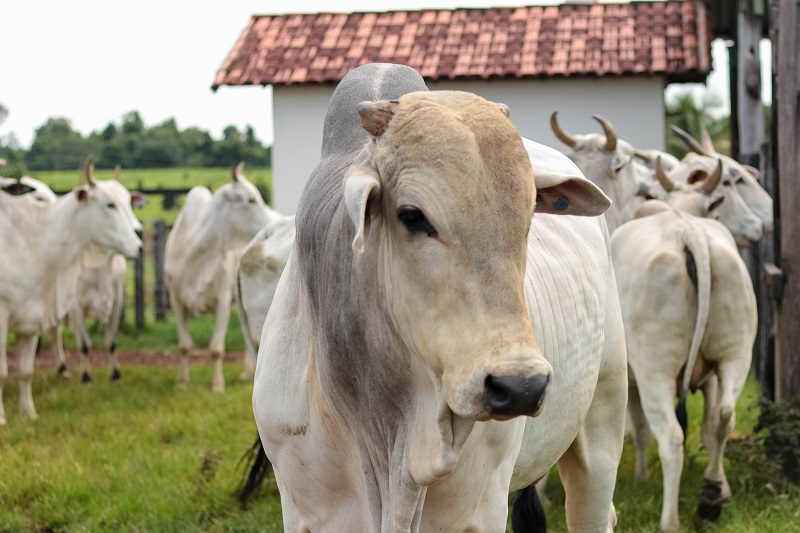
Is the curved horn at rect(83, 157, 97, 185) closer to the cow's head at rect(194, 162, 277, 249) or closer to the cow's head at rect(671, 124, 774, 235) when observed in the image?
the cow's head at rect(194, 162, 277, 249)

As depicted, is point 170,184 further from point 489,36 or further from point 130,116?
point 489,36

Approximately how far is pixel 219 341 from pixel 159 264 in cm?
522

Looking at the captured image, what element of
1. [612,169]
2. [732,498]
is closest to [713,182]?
[612,169]

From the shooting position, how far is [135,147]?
37469 millimetres

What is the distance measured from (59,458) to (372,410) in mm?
4999

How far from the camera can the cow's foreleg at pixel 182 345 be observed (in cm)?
1030

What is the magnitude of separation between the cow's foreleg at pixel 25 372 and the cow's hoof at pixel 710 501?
17.9 ft

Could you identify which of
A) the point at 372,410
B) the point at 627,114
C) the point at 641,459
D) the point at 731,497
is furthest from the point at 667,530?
the point at 627,114

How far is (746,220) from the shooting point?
7.42 metres

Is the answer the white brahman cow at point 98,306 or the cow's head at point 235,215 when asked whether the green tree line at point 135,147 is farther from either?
the cow's head at point 235,215

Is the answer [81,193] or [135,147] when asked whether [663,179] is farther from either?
[135,147]

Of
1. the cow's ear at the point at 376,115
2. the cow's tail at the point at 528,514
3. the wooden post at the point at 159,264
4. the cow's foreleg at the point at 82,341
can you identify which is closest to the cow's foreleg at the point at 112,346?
the cow's foreleg at the point at 82,341

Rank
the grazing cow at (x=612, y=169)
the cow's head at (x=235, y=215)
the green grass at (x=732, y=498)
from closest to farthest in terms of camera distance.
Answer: the green grass at (x=732, y=498), the grazing cow at (x=612, y=169), the cow's head at (x=235, y=215)

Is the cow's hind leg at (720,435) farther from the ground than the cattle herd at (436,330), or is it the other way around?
the cattle herd at (436,330)
